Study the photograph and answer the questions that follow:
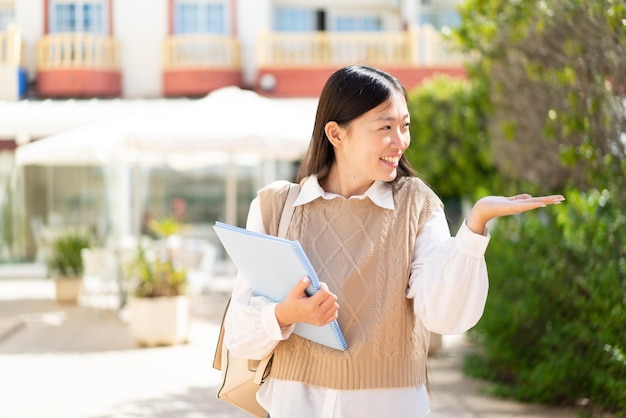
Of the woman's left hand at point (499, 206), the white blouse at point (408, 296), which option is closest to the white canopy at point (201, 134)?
the white blouse at point (408, 296)

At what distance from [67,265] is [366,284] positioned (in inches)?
448

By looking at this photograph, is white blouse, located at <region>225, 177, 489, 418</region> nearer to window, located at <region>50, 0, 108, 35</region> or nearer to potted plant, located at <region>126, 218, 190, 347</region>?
potted plant, located at <region>126, 218, 190, 347</region>

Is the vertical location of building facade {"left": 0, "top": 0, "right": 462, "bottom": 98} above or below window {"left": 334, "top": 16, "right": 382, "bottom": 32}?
below

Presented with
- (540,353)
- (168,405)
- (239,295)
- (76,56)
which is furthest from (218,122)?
(76,56)

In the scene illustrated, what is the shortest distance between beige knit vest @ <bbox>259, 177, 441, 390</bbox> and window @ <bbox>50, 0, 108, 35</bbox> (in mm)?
18758

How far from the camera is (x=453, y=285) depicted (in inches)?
94.7

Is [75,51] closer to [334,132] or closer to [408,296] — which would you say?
[334,132]

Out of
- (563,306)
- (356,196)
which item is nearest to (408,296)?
(356,196)

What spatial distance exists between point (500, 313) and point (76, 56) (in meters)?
14.9

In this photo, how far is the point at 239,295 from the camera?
8.82ft

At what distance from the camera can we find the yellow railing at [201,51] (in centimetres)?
2019

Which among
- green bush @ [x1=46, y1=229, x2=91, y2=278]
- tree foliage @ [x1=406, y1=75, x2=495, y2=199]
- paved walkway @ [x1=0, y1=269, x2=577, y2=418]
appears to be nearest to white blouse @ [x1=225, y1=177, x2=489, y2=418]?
paved walkway @ [x1=0, y1=269, x2=577, y2=418]

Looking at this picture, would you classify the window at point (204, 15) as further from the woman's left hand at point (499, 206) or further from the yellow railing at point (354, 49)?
the woman's left hand at point (499, 206)

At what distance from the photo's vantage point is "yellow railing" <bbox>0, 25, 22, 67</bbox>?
19484mm
